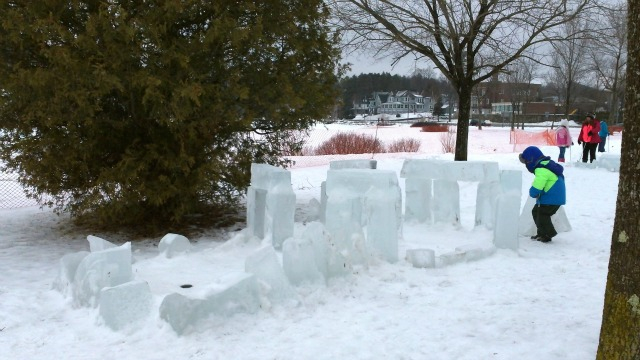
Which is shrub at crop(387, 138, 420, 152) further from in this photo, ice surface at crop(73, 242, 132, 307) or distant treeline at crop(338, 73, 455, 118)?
distant treeline at crop(338, 73, 455, 118)

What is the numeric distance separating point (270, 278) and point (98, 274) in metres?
1.35

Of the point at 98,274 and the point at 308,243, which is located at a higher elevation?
the point at 308,243

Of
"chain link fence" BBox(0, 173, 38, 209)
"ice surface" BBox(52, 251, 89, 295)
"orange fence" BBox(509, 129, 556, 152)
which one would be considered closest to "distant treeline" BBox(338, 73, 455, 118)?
"orange fence" BBox(509, 129, 556, 152)

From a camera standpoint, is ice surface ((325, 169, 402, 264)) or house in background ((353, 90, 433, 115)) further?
house in background ((353, 90, 433, 115))

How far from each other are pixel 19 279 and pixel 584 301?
501 cm

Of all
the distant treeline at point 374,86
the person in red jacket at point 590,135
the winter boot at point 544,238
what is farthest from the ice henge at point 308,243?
the distant treeline at point 374,86

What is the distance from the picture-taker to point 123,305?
3.95 m

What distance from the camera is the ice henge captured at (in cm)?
401

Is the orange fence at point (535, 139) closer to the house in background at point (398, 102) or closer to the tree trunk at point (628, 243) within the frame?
the tree trunk at point (628, 243)

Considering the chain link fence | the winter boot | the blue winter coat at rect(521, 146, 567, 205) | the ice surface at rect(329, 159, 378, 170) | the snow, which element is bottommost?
the chain link fence

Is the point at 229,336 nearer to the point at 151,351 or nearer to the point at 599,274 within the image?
the point at 151,351

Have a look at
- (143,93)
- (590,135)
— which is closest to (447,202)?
(143,93)

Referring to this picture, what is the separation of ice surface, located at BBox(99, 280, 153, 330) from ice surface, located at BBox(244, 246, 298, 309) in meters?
0.84

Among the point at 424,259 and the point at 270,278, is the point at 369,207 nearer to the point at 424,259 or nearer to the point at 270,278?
the point at 424,259
